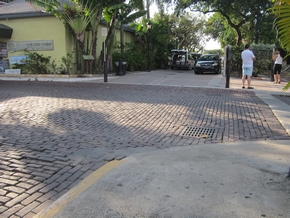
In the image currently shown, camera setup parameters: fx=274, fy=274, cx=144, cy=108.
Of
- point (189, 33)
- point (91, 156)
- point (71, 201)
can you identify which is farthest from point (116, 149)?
point (189, 33)

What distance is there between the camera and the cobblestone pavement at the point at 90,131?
364 cm

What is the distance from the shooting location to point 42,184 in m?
3.56

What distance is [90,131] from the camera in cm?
596

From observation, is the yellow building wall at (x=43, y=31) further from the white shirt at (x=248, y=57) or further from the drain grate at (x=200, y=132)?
the drain grate at (x=200, y=132)

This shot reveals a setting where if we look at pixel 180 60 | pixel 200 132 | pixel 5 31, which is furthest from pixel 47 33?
pixel 200 132

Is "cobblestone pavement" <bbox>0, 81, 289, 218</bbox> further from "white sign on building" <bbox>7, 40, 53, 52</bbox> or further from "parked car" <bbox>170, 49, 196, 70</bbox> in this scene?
"parked car" <bbox>170, 49, 196, 70</bbox>

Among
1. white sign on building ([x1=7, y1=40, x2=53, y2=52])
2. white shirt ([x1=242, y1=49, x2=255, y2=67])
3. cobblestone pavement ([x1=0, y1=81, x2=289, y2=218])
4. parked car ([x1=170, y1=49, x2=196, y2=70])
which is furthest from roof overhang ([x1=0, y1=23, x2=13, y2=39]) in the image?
parked car ([x1=170, y1=49, x2=196, y2=70])

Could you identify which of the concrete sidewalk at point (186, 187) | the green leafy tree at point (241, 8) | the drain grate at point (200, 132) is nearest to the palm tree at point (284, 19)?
the concrete sidewalk at point (186, 187)

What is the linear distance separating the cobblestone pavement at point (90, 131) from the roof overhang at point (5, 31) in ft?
32.2

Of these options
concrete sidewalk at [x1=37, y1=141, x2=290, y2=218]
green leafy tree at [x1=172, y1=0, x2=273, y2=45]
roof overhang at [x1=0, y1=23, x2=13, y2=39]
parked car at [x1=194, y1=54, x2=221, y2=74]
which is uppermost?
green leafy tree at [x1=172, y1=0, x2=273, y2=45]

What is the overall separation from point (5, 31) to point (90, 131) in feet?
51.4

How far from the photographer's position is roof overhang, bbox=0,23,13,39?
1794 centimetres

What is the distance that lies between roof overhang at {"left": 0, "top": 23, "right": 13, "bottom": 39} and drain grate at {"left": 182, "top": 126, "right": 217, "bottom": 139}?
16536mm

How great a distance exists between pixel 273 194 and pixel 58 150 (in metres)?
3.44
